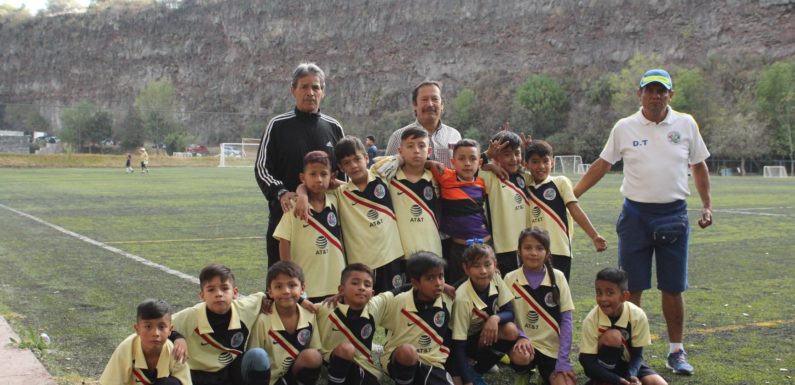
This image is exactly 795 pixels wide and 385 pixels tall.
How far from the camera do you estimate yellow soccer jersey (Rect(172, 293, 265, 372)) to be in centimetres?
450

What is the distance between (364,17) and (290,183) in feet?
317

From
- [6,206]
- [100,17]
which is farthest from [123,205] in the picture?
[100,17]

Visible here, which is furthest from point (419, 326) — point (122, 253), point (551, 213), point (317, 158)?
point (122, 253)

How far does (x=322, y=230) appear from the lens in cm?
505

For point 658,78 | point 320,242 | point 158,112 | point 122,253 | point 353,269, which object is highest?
point 158,112

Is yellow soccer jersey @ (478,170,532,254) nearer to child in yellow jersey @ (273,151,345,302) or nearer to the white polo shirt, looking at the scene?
the white polo shirt

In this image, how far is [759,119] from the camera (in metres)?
52.5

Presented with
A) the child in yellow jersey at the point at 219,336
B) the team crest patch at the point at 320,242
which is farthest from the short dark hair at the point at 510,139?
the child in yellow jersey at the point at 219,336

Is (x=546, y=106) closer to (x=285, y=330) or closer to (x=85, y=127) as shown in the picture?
(x=85, y=127)

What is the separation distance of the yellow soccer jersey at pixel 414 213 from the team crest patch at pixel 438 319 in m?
0.49

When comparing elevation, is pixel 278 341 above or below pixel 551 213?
below

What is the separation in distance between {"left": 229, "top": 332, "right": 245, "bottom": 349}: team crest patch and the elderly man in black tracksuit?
0.91 metres

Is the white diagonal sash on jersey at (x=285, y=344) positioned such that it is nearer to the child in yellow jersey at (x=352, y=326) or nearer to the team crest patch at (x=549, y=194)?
the child in yellow jersey at (x=352, y=326)

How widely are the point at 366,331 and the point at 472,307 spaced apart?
0.63 m
